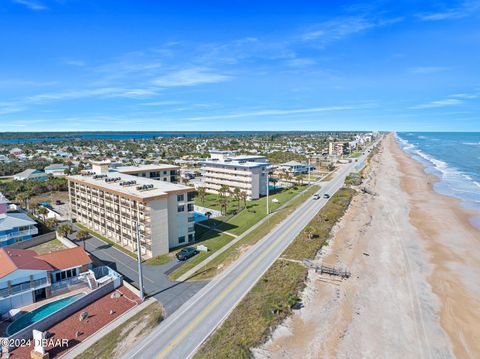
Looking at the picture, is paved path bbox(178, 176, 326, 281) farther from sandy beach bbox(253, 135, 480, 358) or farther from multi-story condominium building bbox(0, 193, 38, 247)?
multi-story condominium building bbox(0, 193, 38, 247)

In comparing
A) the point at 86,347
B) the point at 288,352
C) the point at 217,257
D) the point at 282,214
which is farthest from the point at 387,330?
the point at 282,214

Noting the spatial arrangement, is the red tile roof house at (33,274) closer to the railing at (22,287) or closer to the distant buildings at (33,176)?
the railing at (22,287)

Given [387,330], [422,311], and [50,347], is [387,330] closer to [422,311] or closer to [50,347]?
[422,311]

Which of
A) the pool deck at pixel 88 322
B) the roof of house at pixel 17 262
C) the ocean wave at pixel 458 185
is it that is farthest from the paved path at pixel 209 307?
the ocean wave at pixel 458 185

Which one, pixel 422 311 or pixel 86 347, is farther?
pixel 422 311

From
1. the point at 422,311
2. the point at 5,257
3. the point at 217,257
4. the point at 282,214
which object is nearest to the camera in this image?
the point at 422,311

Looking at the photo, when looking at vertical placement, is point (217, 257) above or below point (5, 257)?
below

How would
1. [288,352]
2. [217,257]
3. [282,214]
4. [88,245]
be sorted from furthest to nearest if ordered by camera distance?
[282,214]
[88,245]
[217,257]
[288,352]

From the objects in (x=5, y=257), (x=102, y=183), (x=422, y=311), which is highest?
(x=102, y=183)
